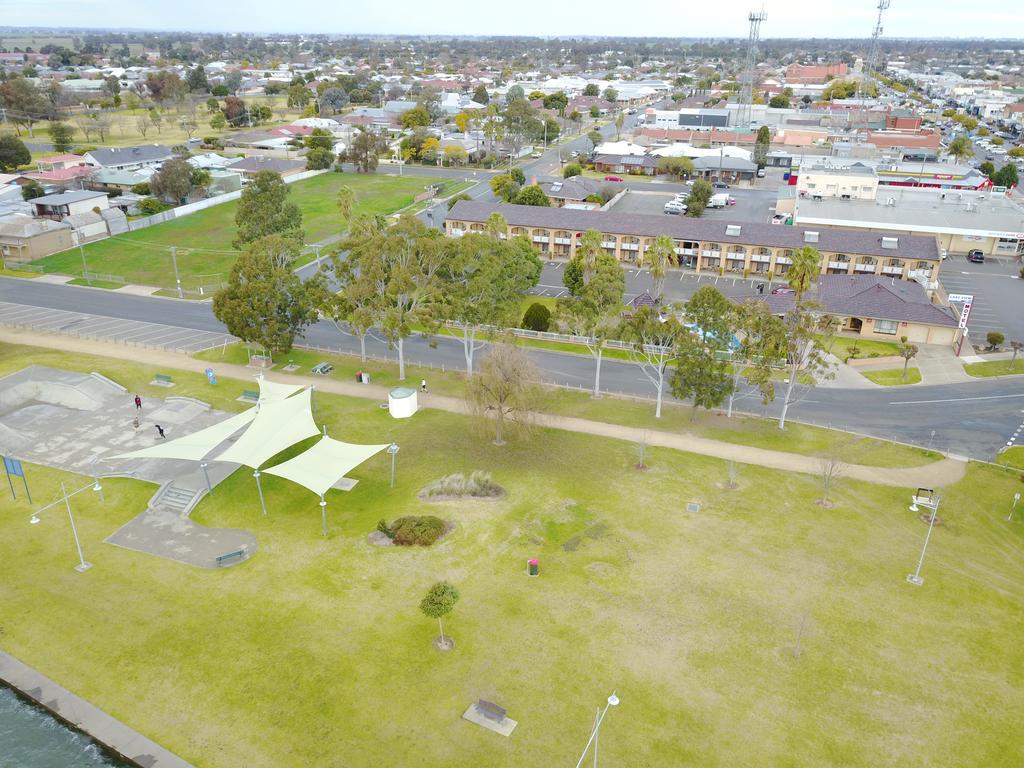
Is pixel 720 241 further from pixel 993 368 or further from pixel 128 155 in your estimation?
pixel 128 155

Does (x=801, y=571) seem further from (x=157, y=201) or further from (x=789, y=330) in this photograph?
(x=157, y=201)

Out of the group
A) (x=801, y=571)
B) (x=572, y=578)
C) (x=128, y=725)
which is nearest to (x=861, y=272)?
(x=801, y=571)

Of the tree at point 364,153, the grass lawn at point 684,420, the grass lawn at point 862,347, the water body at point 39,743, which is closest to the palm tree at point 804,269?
the grass lawn at point 862,347

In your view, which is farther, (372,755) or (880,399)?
(880,399)

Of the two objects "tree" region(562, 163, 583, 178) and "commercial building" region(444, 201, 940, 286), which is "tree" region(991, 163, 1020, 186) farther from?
"tree" region(562, 163, 583, 178)

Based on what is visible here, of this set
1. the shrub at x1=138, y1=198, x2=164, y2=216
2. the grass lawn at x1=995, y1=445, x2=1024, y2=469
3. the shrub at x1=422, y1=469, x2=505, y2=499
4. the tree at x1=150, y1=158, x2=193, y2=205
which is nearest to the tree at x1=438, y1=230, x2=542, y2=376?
the shrub at x1=422, y1=469, x2=505, y2=499

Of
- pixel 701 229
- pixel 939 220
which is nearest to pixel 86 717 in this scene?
pixel 701 229

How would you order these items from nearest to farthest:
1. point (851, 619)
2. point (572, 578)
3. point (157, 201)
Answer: point (851, 619) < point (572, 578) < point (157, 201)
